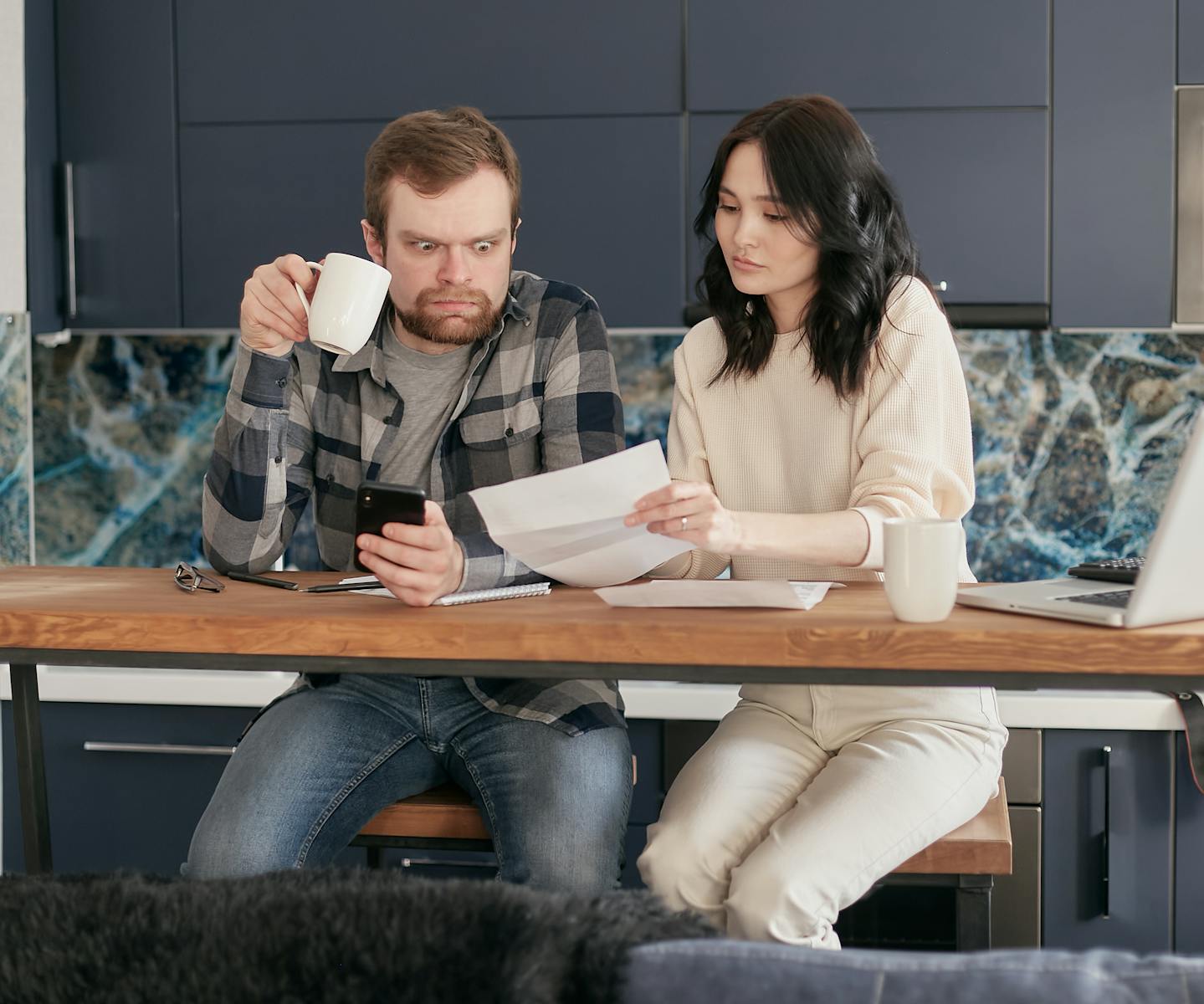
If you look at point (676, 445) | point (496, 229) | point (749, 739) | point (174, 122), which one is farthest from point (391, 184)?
point (174, 122)

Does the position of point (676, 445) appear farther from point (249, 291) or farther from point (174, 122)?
point (174, 122)

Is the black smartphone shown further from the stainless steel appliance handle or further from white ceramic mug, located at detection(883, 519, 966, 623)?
the stainless steel appliance handle

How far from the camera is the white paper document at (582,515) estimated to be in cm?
138

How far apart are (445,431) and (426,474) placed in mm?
85

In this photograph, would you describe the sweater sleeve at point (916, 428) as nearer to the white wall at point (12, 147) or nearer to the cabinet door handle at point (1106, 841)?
the cabinet door handle at point (1106, 841)

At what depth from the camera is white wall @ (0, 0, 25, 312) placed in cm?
273

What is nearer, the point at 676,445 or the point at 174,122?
the point at 676,445

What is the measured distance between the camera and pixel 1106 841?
247 cm

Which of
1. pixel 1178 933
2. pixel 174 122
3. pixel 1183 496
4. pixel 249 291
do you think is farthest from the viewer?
pixel 174 122

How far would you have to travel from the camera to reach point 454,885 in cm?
96

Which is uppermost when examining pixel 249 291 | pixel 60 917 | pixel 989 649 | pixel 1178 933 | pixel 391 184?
pixel 391 184

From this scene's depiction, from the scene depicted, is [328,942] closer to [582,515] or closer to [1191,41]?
[582,515]

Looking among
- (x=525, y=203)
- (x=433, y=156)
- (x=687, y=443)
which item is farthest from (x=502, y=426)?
(x=525, y=203)

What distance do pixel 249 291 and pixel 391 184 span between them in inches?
14.6
